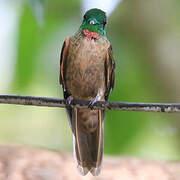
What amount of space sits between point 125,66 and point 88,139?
1189 millimetres

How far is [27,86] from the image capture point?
18.5 ft

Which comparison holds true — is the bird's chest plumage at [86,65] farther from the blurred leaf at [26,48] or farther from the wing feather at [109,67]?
the blurred leaf at [26,48]

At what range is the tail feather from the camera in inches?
181

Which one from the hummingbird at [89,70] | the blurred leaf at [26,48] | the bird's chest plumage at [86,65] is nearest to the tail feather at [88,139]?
the hummingbird at [89,70]

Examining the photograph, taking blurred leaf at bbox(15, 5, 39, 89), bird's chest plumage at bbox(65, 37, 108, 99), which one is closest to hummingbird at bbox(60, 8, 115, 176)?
bird's chest plumage at bbox(65, 37, 108, 99)

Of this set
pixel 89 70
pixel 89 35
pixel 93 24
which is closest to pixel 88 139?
pixel 89 70

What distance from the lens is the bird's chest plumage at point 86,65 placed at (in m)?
4.85

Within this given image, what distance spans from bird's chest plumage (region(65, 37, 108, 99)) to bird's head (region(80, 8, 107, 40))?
0.07 m

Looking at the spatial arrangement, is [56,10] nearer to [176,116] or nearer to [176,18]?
[176,18]

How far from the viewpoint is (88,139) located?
16.6 feet

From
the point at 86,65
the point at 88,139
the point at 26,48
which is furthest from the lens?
the point at 26,48

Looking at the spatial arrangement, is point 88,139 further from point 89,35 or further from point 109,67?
point 89,35

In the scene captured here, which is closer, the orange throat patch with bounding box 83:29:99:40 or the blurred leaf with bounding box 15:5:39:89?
the orange throat patch with bounding box 83:29:99:40

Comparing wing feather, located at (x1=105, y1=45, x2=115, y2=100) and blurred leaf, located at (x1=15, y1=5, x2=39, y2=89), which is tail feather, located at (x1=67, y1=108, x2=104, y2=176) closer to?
wing feather, located at (x1=105, y1=45, x2=115, y2=100)
